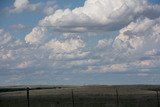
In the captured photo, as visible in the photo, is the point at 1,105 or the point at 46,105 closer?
the point at 1,105

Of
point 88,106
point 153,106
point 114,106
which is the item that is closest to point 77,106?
point 88,106

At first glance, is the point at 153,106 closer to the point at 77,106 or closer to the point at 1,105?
the point at 77,106

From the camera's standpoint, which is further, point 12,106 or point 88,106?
point 88,106

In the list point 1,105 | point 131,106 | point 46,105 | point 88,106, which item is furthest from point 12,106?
point 131,106

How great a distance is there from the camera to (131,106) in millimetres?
45469

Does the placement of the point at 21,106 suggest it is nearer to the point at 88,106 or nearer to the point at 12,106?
the point at 12,106

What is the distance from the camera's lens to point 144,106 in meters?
45.5

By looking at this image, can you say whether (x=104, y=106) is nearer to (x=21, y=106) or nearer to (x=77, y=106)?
(x=77, y=106)

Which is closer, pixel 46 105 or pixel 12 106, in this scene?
pixel 12 106

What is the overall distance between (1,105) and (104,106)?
9392 mm

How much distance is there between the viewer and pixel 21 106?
44562 millimetres

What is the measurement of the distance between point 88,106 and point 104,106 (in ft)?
4.92

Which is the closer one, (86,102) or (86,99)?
(86,102)

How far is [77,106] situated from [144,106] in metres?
6.10
